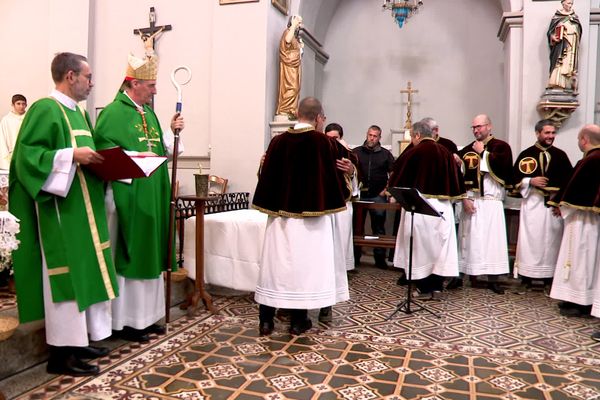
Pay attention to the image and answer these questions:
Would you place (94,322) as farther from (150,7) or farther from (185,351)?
(150,7)

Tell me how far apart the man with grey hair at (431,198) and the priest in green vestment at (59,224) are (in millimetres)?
3460

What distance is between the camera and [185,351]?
394 cm

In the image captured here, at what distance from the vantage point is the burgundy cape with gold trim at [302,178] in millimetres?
4262

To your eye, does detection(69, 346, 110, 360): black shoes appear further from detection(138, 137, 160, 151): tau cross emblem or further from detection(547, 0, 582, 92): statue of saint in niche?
detection(547, 0, 582, 92): statue of saint in niche

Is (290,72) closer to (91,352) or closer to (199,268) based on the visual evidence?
(199,268)

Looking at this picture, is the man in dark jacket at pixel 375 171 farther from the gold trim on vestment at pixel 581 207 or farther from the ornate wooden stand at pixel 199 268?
the ornate wooden stand at pixel 199 268

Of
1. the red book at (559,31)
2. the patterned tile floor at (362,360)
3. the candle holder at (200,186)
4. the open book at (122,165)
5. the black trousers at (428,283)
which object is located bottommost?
the patterned tile floor at (362,360)

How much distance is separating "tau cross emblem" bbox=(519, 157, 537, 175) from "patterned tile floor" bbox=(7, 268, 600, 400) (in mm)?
1785

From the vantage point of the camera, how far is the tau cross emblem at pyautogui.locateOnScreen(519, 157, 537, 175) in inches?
248

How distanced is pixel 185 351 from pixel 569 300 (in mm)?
3801

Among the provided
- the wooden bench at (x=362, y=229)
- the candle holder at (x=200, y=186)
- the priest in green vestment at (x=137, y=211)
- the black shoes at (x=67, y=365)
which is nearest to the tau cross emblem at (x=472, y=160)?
the wooden bench at (x=362, y=229)

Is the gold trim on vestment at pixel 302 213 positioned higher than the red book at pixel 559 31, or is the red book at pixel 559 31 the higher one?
the red book at pixel 559 31

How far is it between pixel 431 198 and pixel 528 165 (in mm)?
1512

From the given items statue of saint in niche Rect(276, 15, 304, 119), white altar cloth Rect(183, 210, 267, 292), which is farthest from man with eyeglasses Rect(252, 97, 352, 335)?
statue of saint in niche Rect(276, 15, 304, 119)
